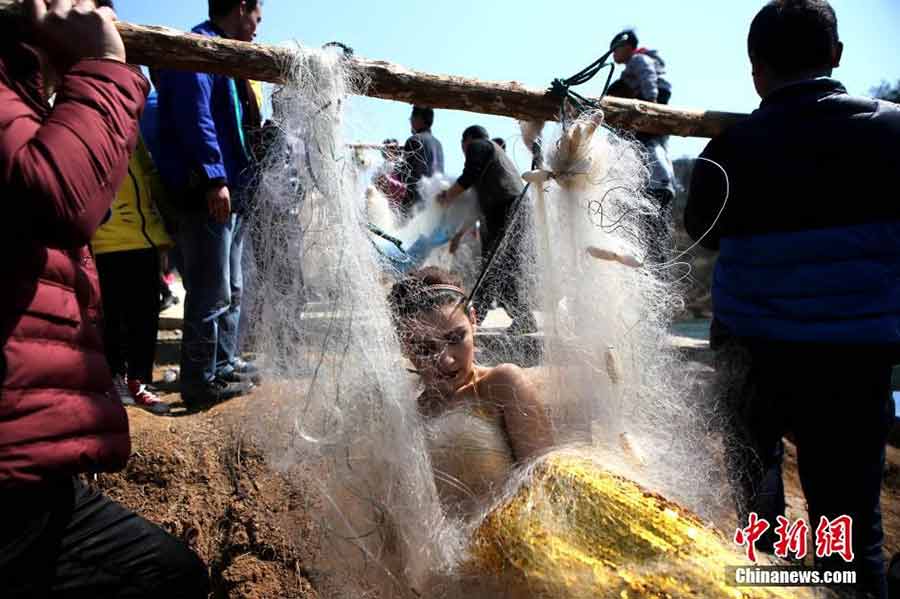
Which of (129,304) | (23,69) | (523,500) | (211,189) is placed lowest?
(523,500)

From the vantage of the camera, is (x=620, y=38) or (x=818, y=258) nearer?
(x=818, y=258)

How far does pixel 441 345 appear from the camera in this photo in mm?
2172

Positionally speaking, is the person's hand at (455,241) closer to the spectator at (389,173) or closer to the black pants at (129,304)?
the black pants at (129,304)

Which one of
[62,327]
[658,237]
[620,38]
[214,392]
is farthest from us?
[214,392]

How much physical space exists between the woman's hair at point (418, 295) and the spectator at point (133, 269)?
1764 mm

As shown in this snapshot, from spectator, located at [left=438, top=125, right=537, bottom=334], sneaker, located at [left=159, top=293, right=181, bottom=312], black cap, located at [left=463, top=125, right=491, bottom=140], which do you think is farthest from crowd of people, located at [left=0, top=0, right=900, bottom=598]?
sneaker, located at [left=159, top=293, right=181, bottom=312]

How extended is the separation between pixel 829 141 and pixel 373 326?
4.82 ft

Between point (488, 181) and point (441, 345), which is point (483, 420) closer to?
point (441, 345)

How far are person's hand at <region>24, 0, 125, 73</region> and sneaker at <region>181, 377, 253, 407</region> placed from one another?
2.26 meters

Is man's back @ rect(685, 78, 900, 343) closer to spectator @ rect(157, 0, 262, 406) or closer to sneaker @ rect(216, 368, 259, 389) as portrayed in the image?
spectator @ rect(157, 0, 262, 406)

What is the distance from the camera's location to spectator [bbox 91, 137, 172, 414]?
3.27 m

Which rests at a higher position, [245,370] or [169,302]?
[245,370]

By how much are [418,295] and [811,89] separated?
4.53ft

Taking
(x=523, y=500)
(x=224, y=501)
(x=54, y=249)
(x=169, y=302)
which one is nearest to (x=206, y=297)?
(x=224, y=501)
